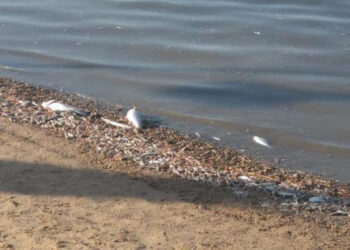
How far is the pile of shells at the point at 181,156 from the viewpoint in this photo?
695 centimetres

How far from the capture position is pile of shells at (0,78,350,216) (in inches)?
274

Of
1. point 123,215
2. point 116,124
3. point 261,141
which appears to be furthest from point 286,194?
point 116,124

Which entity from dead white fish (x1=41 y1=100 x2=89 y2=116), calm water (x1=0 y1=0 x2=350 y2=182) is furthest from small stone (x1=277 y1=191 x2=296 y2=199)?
dead white fish (x1=41 y1=100 x2=89 y2=116)

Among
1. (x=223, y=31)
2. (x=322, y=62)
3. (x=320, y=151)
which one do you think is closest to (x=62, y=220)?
(x=320, y=151)

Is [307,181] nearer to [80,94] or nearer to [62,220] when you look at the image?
[62,220]

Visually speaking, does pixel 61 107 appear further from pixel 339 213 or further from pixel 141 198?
pixel 339 213

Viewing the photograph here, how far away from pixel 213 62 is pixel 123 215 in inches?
199

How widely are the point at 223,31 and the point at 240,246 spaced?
22.0 feet

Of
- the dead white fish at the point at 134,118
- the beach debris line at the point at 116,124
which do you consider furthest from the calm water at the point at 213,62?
the beach debris line at the point at 116,124

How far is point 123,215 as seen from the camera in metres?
6.20

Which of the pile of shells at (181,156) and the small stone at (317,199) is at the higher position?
the pile of shells at (181,156)

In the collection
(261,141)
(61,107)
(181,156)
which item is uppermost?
(61,107)

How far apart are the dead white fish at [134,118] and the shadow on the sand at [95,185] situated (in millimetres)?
1535

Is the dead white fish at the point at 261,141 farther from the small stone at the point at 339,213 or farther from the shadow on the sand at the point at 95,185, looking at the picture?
the small stone at the point at 339,213
